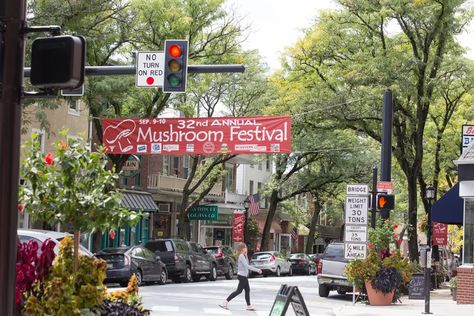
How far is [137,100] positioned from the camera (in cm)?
3356

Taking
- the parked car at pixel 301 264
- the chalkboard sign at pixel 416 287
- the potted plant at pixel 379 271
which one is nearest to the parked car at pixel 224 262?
the parked car at pixel 301 264

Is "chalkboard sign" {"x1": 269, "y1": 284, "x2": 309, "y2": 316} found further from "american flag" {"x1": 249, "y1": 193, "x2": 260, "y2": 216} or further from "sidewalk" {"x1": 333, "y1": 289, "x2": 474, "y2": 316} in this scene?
"american flag" {"x1": 249, "y1": 193, "x2": 260, "y2": 216}

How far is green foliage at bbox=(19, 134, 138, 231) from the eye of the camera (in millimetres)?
7824

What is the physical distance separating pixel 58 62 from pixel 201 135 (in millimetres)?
18943

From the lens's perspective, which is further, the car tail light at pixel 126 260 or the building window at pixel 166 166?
the building window at pixel 166 166

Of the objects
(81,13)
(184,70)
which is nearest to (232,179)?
(81,13)

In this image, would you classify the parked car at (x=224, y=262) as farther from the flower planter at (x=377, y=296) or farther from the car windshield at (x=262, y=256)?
the flower planter at (x=377, y=296)

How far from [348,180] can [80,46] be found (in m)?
46.3

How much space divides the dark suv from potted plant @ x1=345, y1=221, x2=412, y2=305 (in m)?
11.6

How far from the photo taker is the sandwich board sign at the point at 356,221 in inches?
807

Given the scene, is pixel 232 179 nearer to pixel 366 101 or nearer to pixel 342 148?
pixel 342 148

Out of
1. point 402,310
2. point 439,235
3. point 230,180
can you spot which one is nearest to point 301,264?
point 230,180

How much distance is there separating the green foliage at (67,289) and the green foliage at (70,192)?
314 mm

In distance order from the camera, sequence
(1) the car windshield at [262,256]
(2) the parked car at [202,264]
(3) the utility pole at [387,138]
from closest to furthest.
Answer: (3) the utility pole at [387,138], (2) the parked car at [202,264], (1) the car windshield at [262,256]
